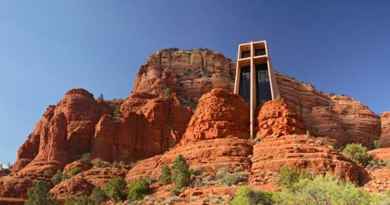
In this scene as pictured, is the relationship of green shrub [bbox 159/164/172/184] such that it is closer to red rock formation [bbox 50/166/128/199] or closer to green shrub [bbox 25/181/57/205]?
red rock formation [bbox 50/166/128/199]

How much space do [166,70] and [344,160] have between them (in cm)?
5503

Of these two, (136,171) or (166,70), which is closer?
(136,171)

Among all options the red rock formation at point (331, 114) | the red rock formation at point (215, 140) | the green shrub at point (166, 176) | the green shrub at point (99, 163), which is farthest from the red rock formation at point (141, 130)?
the red rock formation at point (331, 114)

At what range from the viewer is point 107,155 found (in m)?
77.1

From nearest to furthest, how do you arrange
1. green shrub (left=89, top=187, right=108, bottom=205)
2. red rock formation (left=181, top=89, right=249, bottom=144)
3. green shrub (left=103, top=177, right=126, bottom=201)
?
green shrub (left=89, top=187, right=108, bottom=205) → green shrub (left=103, top=177, right=126, bottom=201) → red rock formation (left=181, top=89, right=249, bottom=144)

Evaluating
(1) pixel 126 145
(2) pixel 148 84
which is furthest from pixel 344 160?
(2) pixel 148 84

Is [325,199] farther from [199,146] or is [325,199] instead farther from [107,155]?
[107,155]

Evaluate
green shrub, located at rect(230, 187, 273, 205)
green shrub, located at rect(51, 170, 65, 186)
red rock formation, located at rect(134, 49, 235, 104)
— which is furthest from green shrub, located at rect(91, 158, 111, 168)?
→ green shrub, located at rect(230, 187, 273, 205)

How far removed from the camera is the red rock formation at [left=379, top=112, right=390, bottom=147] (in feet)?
337

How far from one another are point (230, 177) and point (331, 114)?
65606mm

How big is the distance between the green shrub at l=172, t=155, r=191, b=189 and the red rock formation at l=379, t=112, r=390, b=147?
57186 mm

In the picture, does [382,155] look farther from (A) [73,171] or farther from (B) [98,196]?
(A) [73,171]

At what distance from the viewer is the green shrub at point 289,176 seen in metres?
46.3

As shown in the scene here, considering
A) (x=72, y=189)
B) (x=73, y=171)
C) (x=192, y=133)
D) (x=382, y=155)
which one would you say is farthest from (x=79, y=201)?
(x=382, y=155)
